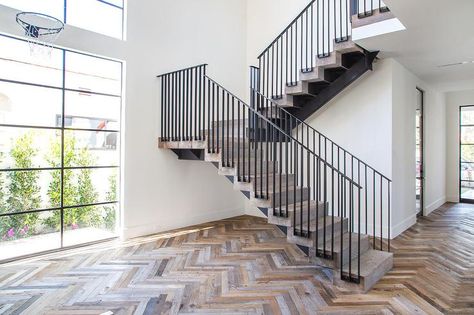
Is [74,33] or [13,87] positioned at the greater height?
[74,33]

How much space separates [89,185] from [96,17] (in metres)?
2.42

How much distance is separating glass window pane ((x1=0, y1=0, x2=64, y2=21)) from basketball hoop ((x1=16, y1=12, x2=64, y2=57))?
16.9 inches

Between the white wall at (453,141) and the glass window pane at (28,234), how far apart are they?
28.9 ft

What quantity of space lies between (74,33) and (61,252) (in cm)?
288

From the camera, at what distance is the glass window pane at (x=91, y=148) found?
14.7 feet

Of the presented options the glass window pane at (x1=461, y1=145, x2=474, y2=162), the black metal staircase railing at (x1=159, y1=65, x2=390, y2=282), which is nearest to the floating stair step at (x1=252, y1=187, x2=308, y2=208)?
the black metal staircase railing at (x1=159, y1=65, x2=390, y2=282)

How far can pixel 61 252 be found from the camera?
424 cm

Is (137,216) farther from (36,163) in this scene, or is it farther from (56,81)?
(56,81)

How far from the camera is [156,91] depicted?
517 cm

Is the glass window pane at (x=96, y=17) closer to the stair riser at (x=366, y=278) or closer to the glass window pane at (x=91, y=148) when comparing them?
the glass window pane at (x=91, y=148)

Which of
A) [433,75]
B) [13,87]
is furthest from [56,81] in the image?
[433,75]

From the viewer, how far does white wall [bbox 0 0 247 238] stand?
4832mm

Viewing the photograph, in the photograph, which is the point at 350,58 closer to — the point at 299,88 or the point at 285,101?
the point at 299,88

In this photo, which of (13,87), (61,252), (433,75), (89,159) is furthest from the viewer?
(433,75)
